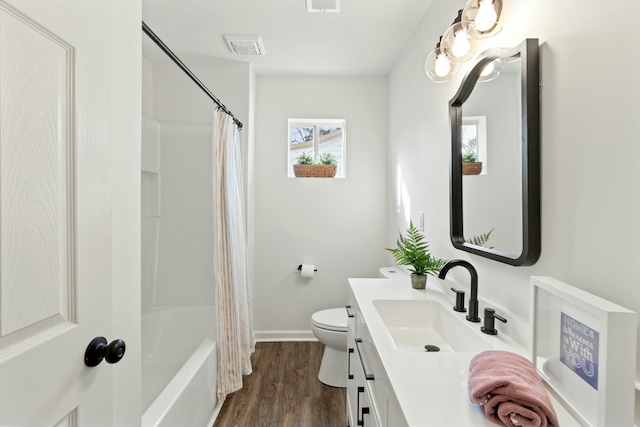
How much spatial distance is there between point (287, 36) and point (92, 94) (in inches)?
72.8

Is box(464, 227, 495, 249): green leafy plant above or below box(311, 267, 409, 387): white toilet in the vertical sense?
above

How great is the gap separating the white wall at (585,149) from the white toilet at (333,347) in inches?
46.3

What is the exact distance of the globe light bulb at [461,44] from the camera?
1.38 metres

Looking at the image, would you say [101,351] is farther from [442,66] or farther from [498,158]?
[442,66]

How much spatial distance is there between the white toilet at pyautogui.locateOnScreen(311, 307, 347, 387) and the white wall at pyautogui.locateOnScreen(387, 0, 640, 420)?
1.18 metres

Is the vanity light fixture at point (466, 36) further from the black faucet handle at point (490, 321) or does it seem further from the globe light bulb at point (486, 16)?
the black faucet handle at point (490, 321)

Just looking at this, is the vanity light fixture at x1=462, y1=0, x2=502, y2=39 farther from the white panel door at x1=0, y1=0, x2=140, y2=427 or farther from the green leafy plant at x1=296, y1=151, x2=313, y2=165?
the green leafy plant at x1=296, y1=151, x2=313, y2=165

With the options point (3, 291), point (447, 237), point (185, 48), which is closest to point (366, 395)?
point (447, 237)

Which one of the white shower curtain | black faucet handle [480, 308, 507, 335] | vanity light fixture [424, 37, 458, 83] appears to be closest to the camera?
black faucet handle [480, 308, 507, 335]

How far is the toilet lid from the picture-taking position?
229 cm

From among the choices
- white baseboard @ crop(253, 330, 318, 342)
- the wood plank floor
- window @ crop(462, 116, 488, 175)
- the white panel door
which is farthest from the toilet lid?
the white panel door

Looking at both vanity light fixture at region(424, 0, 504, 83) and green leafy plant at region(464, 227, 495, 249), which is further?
green leafy plant at region(464, 227, 495, 249)

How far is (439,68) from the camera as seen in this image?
1594 mm

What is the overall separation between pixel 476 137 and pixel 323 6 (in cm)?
122
